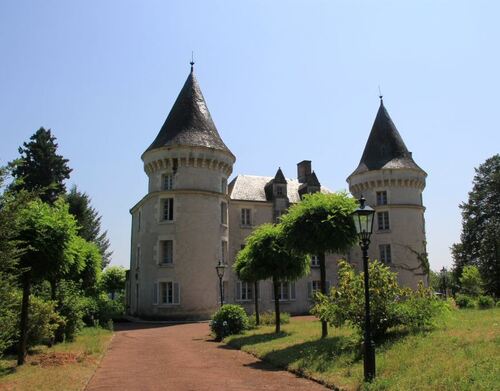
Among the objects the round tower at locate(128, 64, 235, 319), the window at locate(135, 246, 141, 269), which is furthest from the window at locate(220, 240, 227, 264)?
the window at locate(135, 246, 141, 269)

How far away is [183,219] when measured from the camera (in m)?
32.3

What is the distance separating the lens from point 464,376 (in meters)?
8.44

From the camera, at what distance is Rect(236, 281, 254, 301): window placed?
35.5 meters

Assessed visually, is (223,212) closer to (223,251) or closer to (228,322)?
(223,251)

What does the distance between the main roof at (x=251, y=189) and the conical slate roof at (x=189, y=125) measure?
5285 mm

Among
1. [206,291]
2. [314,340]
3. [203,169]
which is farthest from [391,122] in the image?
[314,340]

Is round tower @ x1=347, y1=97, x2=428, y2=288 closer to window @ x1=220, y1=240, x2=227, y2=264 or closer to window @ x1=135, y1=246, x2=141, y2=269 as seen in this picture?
window @ x1=220, y1=240, x2=227, y2=264

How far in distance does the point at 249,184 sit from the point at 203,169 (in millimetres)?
7935

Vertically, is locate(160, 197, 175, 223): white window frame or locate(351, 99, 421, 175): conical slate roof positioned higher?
locate(351, 99, 421, 175): conical slate roof

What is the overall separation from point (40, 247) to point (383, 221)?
3214 cm

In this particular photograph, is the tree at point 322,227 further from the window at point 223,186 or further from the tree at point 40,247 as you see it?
the window at point 223,186

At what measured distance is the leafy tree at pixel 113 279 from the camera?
188 ft

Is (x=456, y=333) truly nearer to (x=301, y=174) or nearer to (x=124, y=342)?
(x=124, y=342)

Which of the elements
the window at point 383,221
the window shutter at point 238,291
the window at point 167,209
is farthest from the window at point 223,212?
the window at point 383,221
